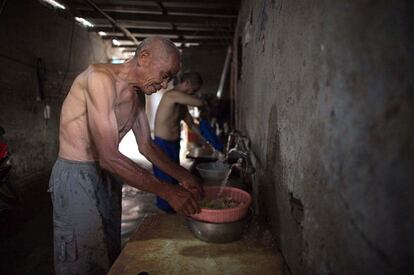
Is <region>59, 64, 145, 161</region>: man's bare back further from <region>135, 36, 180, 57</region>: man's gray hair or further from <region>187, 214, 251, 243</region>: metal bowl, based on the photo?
<region>187, 214, 251, 243</region>: metal bowl

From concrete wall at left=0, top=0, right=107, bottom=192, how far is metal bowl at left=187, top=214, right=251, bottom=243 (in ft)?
13.3

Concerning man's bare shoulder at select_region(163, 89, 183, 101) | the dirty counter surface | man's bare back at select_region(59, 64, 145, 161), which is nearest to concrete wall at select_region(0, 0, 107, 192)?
man's bare shoulder at select_region(163, 89, 183, 101)

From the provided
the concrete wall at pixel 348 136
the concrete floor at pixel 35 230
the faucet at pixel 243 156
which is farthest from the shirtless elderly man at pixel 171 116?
the concrete wall at pixel 348 136

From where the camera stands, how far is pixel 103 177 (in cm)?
224

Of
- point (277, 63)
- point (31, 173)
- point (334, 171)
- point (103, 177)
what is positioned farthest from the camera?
point (31, 173)

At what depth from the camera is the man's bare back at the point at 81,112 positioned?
2.00 meters

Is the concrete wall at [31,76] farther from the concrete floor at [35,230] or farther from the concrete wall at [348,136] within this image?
the concrete wall at [348,136]

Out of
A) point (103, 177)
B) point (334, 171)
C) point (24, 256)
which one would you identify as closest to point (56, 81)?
point (24, 256)

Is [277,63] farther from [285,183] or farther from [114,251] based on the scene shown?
[114,251]

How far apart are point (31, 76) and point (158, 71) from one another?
4225mm

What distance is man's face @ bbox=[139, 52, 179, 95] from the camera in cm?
192

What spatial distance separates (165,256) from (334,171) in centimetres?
111

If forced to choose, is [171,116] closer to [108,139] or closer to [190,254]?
[108,139]

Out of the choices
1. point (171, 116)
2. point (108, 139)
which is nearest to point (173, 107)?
point (171, 116)
